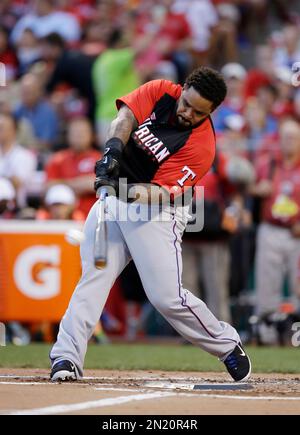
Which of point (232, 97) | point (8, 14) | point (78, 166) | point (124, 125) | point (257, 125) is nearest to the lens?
point (124, 125)

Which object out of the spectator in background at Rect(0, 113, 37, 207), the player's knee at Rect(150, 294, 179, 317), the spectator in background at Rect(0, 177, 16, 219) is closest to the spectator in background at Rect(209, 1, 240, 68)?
the spectator in background at Rect(0, 113, 37, 207)

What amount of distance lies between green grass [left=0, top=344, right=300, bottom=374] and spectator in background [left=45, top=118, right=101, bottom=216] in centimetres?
202

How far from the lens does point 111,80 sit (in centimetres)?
1405

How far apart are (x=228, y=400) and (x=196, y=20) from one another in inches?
405

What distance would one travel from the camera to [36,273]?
11.4 metres

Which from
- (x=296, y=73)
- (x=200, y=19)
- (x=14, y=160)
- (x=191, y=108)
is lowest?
(x=191, y=108)

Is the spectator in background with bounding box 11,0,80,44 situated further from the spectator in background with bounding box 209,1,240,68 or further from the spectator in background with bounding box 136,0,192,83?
the spectator in background with bounding box 209,1,240,68

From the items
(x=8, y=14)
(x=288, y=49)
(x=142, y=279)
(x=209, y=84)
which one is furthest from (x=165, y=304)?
(x=8, y=14)

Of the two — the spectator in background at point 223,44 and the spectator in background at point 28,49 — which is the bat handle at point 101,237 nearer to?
the spectator in background at point 223,44

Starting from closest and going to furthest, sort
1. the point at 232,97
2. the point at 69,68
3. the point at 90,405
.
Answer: the point at 90,405
the point at 232,97
the point at 69,68

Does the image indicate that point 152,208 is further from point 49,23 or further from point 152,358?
point 49,23

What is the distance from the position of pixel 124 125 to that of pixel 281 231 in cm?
541

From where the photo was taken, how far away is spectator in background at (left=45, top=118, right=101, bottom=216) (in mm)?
12312

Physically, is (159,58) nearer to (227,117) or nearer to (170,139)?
(227,117)
